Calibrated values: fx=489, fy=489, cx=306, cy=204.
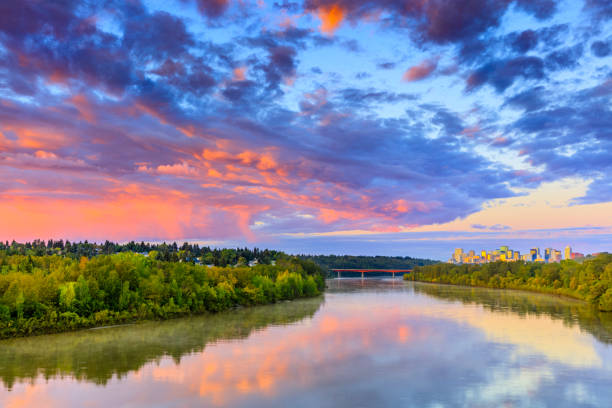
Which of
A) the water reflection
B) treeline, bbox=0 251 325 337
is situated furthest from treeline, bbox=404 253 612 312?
treeline, bbox=0 251 325 337

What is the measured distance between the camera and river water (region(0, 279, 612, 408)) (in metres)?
30.5

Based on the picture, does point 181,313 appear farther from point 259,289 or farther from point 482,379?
point 482,379

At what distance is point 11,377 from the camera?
34.8m

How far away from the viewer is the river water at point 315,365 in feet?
100

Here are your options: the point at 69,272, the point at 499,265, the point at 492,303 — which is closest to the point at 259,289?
the point at 69,272

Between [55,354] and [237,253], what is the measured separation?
14493cm

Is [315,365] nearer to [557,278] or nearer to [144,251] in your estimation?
[557,278]

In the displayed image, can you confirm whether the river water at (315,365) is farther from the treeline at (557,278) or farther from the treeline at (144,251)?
the treeline at (144,251)

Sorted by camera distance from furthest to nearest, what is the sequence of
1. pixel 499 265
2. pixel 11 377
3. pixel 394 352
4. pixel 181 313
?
1. pixel 499 265
2. pixel 181 313
3. pixel 394 352
4. pixel 11 377

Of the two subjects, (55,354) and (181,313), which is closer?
(55,354)

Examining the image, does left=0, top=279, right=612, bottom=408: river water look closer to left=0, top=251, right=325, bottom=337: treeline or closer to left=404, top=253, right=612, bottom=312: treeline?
left=0, top=251, right=325, bottom=337: treeline

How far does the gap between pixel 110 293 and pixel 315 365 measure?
36.3m

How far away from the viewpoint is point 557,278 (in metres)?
127

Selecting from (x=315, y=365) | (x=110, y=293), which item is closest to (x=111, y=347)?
(x=110, y=293)
